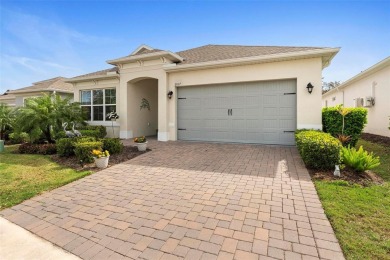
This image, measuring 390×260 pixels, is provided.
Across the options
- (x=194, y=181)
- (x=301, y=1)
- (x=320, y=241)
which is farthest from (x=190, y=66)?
(x=320, y=241)

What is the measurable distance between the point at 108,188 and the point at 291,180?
4.04 meters

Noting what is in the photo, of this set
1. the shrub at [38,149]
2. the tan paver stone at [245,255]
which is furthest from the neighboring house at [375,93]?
the shrub at [38,149]

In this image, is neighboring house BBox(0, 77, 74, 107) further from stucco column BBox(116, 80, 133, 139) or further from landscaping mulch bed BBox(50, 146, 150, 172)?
landscaping mulch bed BBox(50, 146, 150, 172)

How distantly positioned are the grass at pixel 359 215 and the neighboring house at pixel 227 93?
4.50 metres

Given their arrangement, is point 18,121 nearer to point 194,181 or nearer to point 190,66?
point 190,66

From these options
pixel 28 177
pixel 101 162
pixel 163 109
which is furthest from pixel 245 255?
pixel 163 109

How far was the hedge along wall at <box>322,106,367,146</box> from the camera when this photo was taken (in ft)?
23.7

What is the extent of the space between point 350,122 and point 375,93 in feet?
18.2

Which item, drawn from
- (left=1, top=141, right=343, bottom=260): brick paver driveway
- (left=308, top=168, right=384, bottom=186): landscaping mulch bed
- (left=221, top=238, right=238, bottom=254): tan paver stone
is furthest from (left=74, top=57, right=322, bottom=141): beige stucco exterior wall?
(left=221, top=238, right=238, bottom=254): tan paver stone

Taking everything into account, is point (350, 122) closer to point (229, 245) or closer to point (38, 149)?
point (229, 245)

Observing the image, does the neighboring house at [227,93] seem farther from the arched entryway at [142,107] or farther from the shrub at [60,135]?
the shrub at [60,135]

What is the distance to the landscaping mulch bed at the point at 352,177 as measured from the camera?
178 inches

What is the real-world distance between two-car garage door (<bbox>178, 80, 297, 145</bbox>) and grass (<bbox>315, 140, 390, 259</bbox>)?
4446mm

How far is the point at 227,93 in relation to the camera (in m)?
9.76
